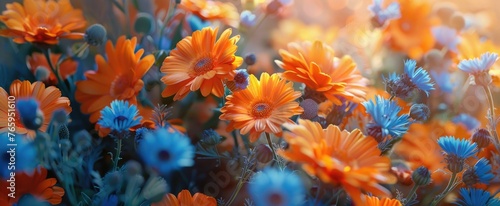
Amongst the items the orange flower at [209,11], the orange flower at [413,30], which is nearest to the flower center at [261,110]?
the orange flower at [209,11]

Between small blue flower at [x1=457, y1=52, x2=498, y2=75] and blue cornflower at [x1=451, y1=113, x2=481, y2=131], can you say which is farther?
blue cornflower at [x1=451, y1=113, x2=481, y2=131]

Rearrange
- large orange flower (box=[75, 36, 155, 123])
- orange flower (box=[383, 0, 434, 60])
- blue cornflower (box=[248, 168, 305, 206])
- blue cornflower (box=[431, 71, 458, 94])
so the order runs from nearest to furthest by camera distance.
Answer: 1. blue cornflower (box=[248, 168, 305, 206])
2. large orange flower (box=[75, 36, 155, 123])
3. blue cornflower (box=[431, 71, 458, 94])
4. orange flower (box=[383, 0, 434, 60])

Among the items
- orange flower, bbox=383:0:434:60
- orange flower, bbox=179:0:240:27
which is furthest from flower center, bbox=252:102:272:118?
orange flower, bbox=383:0:434:60

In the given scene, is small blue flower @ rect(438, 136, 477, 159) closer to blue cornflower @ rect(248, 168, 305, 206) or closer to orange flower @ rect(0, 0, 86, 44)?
blue cornflower @ rect(248, 168, 305, 206)

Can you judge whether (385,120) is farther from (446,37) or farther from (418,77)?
(446,37)

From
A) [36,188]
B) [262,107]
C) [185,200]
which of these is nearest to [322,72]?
[262,107]

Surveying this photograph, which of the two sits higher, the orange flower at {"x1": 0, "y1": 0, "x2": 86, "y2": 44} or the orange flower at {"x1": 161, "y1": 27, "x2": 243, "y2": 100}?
the orange flower at {"x1": 0, "y1": 0, "x2": 86, "y2": 44}
